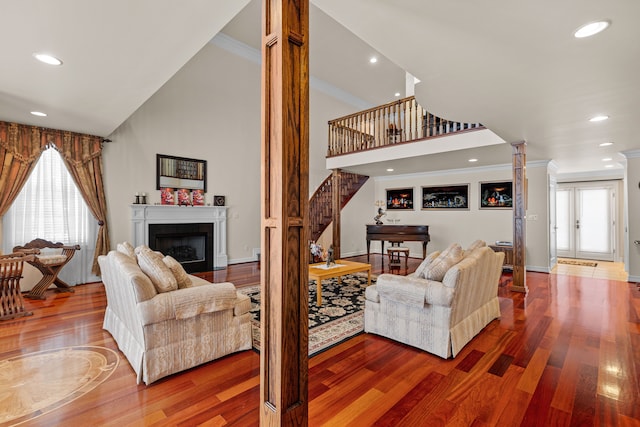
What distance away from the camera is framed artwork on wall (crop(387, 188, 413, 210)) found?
28.4 feet

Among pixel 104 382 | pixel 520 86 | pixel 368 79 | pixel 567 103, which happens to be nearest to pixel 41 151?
pixel 104 382

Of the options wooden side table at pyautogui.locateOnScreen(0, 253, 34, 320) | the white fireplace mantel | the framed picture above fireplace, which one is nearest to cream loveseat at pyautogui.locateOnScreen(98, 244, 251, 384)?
wooden side table at pyautogui.locateOnScreen(0, 253, 34, 320)

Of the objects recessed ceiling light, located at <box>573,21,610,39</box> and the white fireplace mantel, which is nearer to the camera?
recessed ceiling light, located at <box>573,21,610,39</box>

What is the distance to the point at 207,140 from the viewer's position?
261 inches

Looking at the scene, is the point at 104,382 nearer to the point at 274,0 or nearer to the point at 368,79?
the point at 274,0

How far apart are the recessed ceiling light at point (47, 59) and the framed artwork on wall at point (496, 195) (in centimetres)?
782

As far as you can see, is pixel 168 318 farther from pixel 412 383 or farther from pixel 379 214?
pixel 379 214

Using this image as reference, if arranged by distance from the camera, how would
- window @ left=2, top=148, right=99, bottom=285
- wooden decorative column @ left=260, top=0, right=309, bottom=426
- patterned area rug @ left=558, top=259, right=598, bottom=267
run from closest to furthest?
wooden decorative column @ left=260, top=0, right=309, bottom=426 → window @ left=2, top=148, right=99, bottom=285 → patterned area rug @ left=558, top=259, right=598, bottom=267

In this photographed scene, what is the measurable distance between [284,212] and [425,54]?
182 centimetres

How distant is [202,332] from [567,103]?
415 cm

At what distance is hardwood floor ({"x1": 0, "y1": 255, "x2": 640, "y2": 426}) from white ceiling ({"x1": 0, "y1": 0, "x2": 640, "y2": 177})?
7.78 ft

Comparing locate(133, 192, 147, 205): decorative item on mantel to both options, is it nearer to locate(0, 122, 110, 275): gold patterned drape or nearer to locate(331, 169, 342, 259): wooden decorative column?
locate(0, 122, 110, 275): gold patterned drape

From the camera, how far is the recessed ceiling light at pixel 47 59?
262cm

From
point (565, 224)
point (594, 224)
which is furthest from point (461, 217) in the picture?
point (594, 224)
